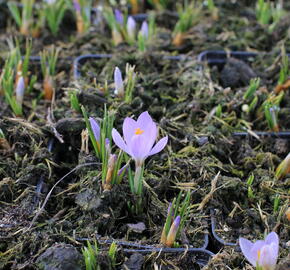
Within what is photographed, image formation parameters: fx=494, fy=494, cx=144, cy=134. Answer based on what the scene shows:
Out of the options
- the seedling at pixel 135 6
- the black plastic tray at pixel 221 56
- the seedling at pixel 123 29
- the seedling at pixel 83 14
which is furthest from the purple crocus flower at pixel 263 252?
the seedling at pixel 135 6

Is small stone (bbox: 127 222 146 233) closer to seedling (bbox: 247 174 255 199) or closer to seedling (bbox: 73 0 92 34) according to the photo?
seedling (bbox: 247 174 255 199)

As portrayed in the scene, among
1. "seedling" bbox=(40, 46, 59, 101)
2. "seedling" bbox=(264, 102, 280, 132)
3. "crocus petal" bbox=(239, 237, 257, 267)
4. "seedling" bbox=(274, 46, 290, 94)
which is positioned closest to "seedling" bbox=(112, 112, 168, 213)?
"crocus petal" bbox=(239, 237, 257, 267)

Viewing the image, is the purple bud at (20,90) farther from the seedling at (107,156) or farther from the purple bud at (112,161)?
the purple bud at (112,161)

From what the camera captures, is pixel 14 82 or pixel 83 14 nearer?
pixel 14 82

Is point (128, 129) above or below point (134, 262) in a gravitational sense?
above

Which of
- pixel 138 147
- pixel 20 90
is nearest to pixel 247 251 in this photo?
pixel 138 147

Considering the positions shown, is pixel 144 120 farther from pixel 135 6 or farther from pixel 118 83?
pixel 135 6
